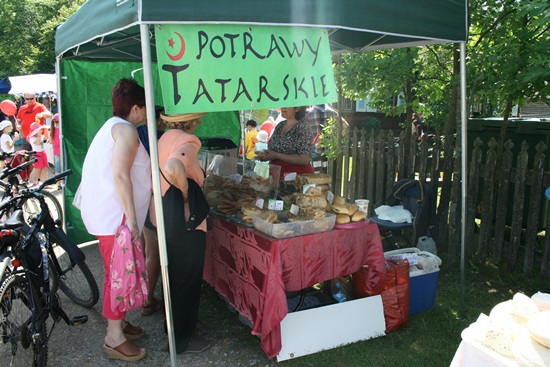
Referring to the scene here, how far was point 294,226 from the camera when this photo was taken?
10.2 ft

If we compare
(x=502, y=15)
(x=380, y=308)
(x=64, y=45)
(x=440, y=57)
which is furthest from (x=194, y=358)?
(x=440, y=57)

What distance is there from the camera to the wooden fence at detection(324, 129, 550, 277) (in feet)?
14.7

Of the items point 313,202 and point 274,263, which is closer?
point 274,263

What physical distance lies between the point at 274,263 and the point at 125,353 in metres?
1.28

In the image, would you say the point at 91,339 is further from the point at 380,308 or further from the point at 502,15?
the point at 502,15

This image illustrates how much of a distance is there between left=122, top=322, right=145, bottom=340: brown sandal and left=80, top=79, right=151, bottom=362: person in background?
12.1 inches

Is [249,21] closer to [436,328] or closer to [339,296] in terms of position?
[339,296]

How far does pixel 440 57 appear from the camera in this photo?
20.2 ft

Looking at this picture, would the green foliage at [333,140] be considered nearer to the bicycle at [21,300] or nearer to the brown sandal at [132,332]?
the brown sandal at [132,332]

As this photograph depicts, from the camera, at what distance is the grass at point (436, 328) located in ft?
10.5

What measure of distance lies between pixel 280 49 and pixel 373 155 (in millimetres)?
3468

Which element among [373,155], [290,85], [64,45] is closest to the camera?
[290,85]

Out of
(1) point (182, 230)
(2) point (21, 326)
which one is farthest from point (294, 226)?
(2) point (21, 326)

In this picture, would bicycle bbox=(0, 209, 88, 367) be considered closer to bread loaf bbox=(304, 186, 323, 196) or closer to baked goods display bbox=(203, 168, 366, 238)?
baked goods display bbox=(203, 168, 366, 238)
